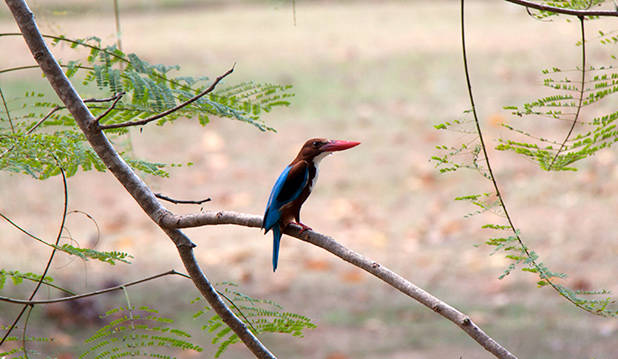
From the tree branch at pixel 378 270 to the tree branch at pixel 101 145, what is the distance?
3.0 inches

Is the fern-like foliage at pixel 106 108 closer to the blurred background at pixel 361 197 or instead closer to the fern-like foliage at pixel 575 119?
the blurred background at pixel 361 197

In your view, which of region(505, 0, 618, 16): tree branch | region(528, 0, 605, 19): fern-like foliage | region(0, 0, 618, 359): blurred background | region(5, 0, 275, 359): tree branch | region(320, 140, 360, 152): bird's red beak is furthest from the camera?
region(0, 0, 618, 359): blurred background

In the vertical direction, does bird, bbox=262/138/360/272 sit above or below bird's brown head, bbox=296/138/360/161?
below

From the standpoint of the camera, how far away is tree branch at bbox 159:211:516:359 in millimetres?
1507

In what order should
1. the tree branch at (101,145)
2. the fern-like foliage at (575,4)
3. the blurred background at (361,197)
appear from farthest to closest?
the blurred background at (361,197)
the tree branch at (101,145)
the fern-like foliage at (575,4)

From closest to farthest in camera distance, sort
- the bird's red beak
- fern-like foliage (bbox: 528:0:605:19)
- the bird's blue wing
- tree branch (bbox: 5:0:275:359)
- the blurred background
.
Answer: fern-like foliage (bbox: 528:0:605:19), tree branch (bbox: 5:0:275:359), the bird's red beak, the bird's blue wing, the blurred background

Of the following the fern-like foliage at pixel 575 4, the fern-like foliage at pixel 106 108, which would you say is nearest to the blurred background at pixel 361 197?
the fern-like foliage at pixel 106 108

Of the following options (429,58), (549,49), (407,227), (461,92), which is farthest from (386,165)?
(549,49)

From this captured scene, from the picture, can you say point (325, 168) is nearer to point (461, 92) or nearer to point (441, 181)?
point (441, 181)

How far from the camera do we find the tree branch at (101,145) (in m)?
1.83

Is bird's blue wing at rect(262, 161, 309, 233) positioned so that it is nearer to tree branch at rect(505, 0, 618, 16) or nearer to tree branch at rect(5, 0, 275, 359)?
tree branch at rect(5, 0, 275, 359)

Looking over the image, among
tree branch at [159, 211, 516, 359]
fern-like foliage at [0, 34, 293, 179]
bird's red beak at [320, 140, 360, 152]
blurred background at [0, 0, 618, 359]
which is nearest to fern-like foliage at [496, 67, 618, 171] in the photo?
tree branch at [159, 211, 516, 359]

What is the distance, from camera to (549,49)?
30.1ft

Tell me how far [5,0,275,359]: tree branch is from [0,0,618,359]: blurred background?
2.33ft
